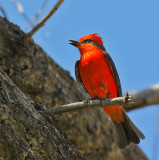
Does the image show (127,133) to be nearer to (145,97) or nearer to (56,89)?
(56,89)

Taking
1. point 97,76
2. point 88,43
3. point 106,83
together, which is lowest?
point 106,83

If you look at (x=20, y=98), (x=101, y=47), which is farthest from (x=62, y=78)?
(x=20, y=98)

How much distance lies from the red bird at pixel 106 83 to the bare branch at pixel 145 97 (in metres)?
1.59

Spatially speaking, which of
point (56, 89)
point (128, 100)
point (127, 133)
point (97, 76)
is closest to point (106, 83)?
point (97, 76)

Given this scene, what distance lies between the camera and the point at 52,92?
498 centimetres

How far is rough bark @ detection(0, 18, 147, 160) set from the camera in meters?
4.46

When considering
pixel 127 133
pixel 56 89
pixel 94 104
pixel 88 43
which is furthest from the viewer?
pixel 88 43

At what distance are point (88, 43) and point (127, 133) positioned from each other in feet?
5.43

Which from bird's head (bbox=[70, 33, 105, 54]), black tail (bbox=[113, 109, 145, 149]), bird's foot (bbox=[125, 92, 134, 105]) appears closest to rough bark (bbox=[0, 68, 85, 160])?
bird's foot (bbox=[125, 92, 134, 105])

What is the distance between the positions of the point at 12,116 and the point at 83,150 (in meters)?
2.94

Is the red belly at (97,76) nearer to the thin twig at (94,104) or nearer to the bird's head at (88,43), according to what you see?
the bird's head at (88,43)

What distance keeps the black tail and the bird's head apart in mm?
1296

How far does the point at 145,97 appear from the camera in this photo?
20.5ft

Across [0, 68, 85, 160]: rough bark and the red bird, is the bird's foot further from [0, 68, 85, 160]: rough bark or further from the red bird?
the red bird
